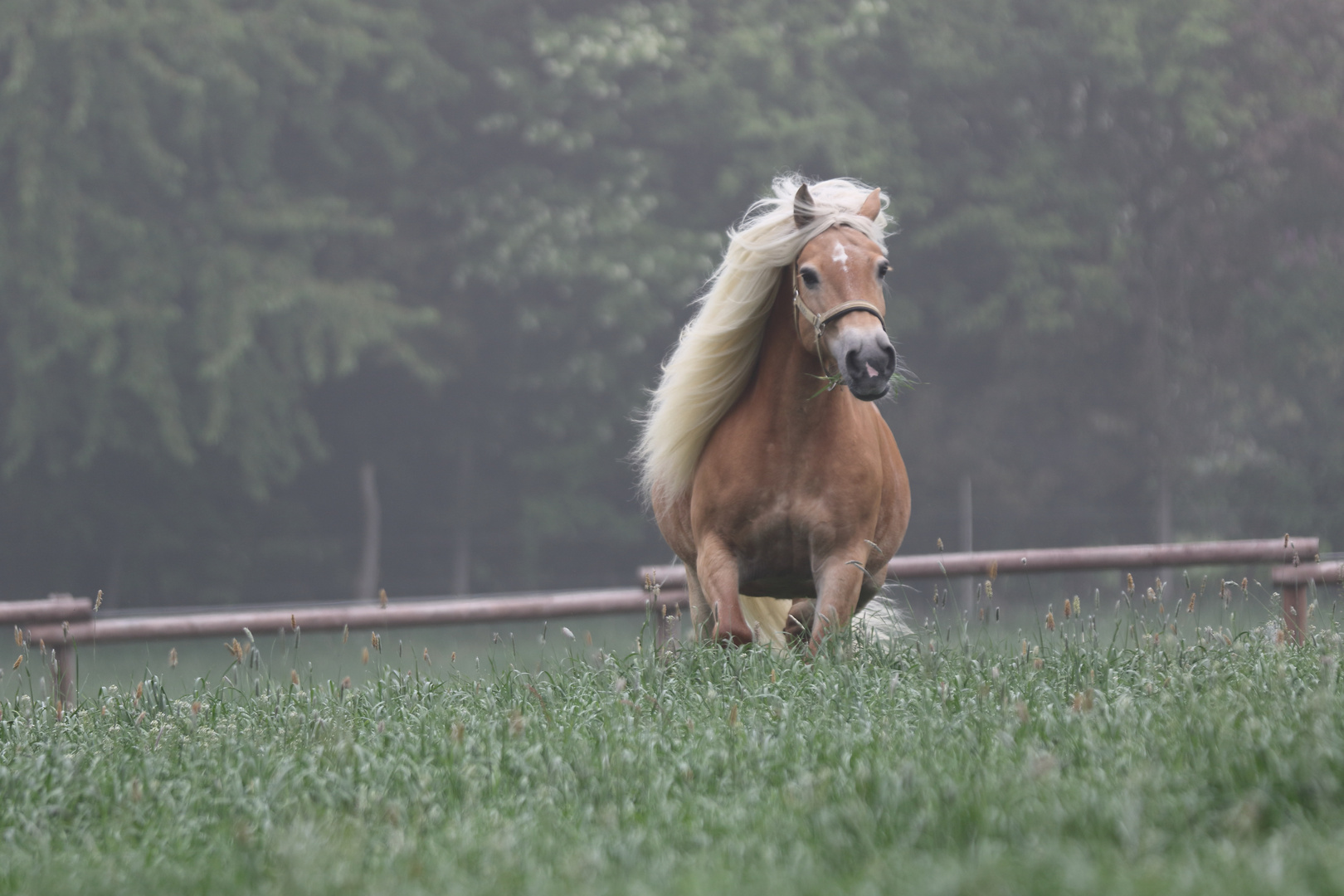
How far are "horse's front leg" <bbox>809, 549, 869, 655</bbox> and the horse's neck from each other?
54cm

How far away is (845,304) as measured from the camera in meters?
4.41

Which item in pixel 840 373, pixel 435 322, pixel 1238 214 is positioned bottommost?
pixel 840 373

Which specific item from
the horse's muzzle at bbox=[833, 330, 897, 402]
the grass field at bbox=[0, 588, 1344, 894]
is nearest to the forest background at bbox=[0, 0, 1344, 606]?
the grass field at bbox=[0, 588, 1344, 894]

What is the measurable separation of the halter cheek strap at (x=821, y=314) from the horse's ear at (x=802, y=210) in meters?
0.17

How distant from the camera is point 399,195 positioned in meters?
19.1

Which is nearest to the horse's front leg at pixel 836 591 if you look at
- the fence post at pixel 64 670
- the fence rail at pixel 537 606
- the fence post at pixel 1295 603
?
the fence rail at pixel 537 606

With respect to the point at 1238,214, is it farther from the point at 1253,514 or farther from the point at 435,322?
the point at 435,322

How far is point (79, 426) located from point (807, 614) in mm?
14638

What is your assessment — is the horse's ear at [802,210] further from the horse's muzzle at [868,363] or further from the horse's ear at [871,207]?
the horse's muzzle at [868,363]

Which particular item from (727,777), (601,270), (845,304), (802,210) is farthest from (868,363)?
(601,270)

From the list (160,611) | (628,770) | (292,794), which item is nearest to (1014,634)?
(628,770)

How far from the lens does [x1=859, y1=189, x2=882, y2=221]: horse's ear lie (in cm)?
489

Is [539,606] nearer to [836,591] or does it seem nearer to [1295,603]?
[836,591]

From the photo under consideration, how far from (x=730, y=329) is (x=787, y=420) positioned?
1.55 feet
